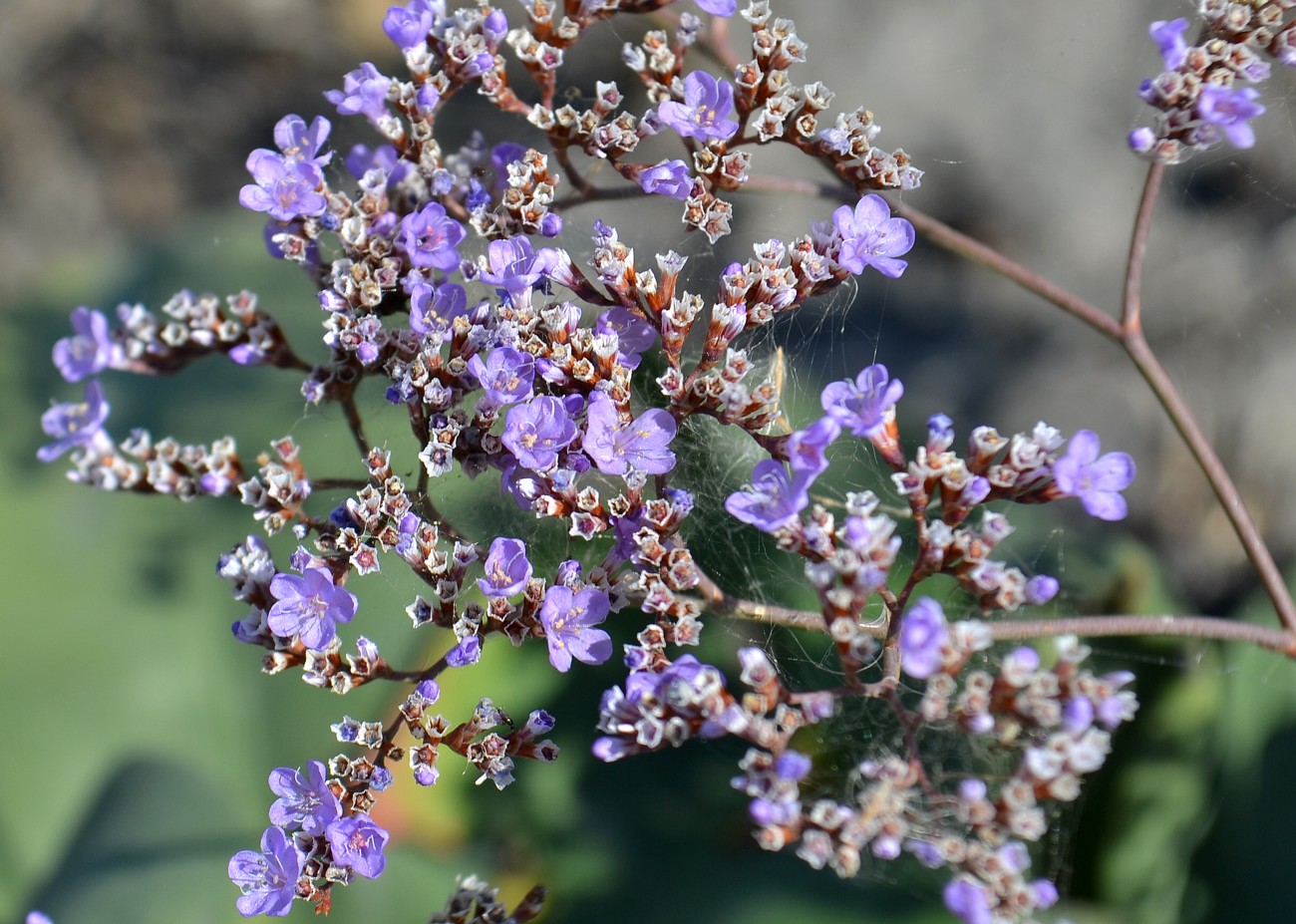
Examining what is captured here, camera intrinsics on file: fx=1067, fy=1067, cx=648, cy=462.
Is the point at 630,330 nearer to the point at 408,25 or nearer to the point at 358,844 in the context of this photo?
the point at 408,25

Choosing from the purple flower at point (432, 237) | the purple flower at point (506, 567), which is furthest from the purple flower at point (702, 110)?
the purple flower at point (506, 567)

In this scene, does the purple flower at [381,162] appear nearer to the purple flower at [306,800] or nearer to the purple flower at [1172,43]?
the purple flower at [306,800]

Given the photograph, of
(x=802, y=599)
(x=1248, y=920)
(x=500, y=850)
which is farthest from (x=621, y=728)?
(x=1248, y=920)


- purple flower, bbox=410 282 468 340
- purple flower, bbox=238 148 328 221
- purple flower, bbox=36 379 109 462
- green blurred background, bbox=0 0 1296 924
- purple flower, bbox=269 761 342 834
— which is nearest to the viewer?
purple flower, bbox=269 761 342 834

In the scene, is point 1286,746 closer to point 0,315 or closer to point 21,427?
point 21,427

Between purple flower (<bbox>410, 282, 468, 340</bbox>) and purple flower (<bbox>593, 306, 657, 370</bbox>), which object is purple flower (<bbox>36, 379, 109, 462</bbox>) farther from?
purple flower (<bbox>593, 306, 657, 370</bbox>)

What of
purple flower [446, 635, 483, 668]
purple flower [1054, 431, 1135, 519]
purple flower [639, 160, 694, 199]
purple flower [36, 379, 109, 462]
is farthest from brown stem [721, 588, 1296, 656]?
purple flower [36, 379, 109, 462]

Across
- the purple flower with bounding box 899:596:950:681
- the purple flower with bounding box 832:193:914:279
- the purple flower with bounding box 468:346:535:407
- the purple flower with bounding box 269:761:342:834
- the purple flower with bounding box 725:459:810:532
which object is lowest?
the purple flower with bounding box 269:761:342:834
